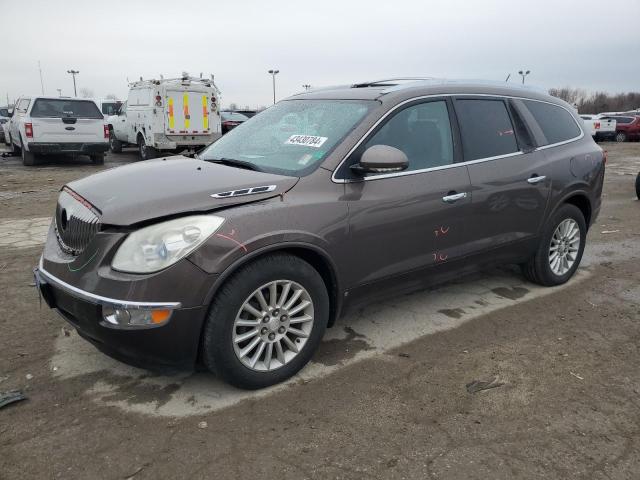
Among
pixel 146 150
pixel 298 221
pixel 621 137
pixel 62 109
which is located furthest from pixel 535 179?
pixel 621 137

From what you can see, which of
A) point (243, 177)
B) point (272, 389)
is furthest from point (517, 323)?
point (243, 177)

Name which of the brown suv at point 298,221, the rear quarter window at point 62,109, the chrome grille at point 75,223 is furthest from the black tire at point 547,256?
the rear quarter window at point 62,109

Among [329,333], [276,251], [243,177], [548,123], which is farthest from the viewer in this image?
[548,123]

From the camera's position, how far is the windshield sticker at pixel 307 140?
350 cm

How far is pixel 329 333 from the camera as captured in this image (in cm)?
392

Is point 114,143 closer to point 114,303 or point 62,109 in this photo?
point 62,109

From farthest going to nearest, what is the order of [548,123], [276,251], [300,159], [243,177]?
[548,123] → [300,159] → [243,177] → [276,251]

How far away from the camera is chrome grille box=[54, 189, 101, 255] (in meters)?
2.95

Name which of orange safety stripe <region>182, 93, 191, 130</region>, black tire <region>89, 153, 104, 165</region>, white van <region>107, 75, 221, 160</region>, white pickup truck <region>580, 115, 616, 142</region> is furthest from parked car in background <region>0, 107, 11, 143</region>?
white pickup truck <region>580, 115, 616, 142</region>

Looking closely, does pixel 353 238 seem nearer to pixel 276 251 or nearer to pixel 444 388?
pixel 276 251

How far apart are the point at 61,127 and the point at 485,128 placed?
41.1ft

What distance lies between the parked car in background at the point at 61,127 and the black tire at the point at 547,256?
40.6ft

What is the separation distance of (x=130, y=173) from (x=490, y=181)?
2.58 metres

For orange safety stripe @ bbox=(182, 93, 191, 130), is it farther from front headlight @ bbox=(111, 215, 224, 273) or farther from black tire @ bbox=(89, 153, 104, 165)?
front headlight @ bbox=(111, 215, 224, 273)
